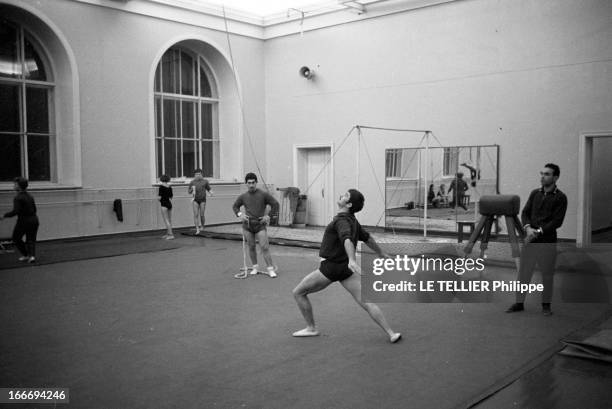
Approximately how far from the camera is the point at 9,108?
14.1 metres

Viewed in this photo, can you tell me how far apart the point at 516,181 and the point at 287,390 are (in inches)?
410

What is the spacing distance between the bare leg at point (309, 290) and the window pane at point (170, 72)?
40.0 ft

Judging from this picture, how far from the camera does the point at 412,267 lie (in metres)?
7.29

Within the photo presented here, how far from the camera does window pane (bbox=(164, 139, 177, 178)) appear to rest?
1727 cm

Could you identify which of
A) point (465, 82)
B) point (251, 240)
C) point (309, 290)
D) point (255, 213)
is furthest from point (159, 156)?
point (309, 290)

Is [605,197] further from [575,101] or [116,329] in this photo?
[116,329]

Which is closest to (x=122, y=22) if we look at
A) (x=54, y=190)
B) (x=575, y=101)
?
(x=54, y=190)

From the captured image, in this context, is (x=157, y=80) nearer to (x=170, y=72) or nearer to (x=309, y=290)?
(x=170, y=72)

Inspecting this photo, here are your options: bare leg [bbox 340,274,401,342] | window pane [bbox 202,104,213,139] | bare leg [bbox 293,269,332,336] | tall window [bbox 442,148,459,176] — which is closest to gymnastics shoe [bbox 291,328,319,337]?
bare leg [bbox 293,269,332,336]

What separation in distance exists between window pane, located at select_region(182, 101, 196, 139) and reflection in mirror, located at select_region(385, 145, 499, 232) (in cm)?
639

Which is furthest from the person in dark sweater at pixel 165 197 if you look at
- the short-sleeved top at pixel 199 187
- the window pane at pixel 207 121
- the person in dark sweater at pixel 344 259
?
the person in dark sweater at pixel 344 259

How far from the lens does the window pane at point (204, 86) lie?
18.3 metres

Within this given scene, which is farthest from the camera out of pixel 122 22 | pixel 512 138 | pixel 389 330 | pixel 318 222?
pixel 318 222

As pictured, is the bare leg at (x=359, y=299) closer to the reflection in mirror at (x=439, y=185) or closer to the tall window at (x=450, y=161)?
the reflection in mirror at (x=439, y=185)
